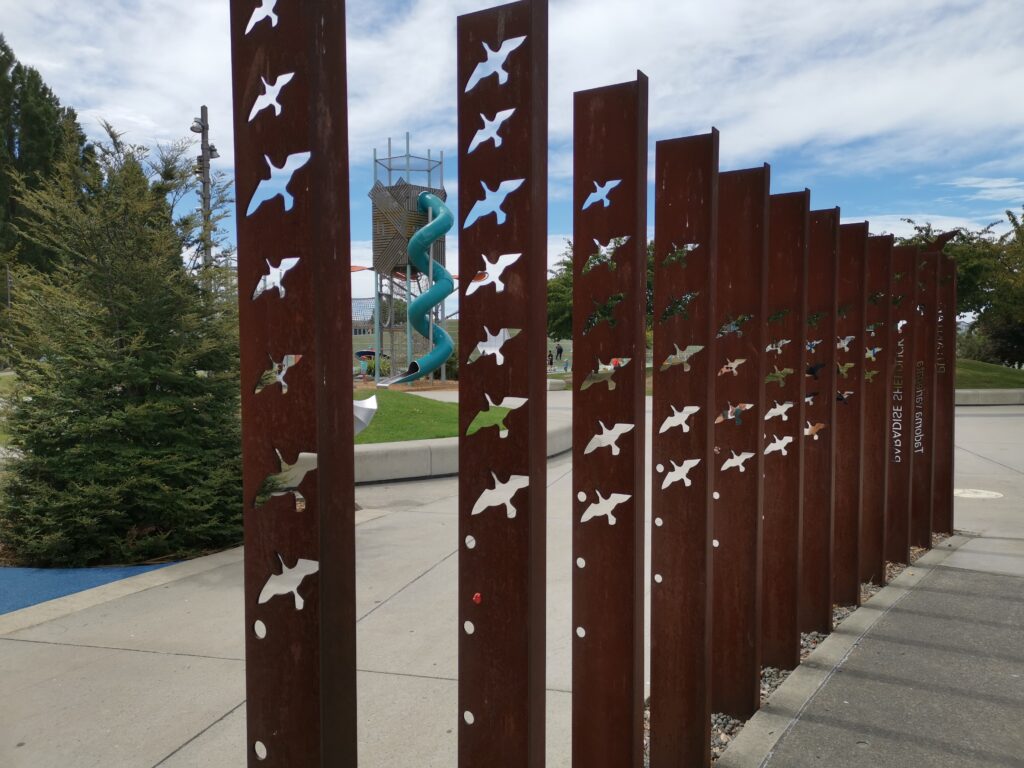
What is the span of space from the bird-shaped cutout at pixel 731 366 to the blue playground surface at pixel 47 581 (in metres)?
4.57

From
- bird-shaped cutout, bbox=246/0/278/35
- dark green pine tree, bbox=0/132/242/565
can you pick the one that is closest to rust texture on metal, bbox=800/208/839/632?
bird-shaped cutout, bbox=246/0/278/35

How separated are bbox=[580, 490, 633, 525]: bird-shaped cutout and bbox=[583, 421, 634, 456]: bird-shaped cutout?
13 cm

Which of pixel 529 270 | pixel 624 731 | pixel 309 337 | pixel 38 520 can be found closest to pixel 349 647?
pixel 309 337

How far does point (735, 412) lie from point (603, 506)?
43.0 inches

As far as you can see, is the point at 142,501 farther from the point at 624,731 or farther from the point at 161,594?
the point at 624,731

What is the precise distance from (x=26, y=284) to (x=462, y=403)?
547cm

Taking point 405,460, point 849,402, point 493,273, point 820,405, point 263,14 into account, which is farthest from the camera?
point 405,460

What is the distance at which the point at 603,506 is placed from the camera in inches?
97.9

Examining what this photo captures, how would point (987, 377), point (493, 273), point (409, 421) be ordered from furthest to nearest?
point (987, 377), point (409, 421), point (493, 273)

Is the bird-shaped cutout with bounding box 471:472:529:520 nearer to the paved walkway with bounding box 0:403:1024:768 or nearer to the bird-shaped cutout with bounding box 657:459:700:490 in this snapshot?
the bird-shaped cutout with bounding box 657:459:700:490

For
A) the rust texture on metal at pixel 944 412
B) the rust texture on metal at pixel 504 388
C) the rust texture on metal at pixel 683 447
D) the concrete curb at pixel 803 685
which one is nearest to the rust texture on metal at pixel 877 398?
the concrete curb at pixel 803 685

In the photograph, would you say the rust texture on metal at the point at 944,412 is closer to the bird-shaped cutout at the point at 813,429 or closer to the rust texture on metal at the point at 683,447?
the bird-shaped cutout at the point at 813,429

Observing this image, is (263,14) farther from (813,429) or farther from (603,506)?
(813,429)

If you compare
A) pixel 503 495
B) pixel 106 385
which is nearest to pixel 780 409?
pixel 503 495
